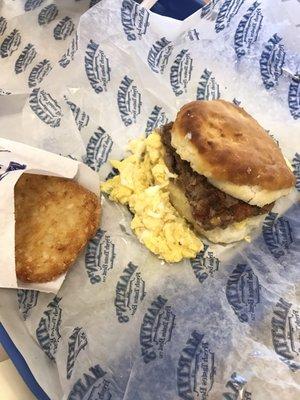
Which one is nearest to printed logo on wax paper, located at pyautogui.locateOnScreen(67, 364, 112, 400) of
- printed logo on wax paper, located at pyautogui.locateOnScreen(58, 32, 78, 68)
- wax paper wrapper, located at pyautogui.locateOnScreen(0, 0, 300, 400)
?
wax paper wrapper, located at pyautogui.locateOnScreen(0, 0, 300, 400)

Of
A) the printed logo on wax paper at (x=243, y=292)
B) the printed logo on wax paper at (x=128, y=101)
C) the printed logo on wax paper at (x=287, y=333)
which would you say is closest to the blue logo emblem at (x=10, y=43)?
the printed logo on wax paper at (x=128, y=101)

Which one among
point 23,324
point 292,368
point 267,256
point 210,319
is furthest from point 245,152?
point 23,324

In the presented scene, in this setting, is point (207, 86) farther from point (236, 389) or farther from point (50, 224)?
point (236, 389)

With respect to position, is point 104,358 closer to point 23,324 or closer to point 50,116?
point 23,324

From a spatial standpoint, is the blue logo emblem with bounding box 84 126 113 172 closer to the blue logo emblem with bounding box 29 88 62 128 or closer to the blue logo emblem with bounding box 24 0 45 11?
the blue logo emblem with bounding box 29 88 62 128

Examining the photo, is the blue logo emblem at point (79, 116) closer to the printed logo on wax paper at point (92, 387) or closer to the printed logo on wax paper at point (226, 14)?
the printed logo on wax paper at point (226, 14)
